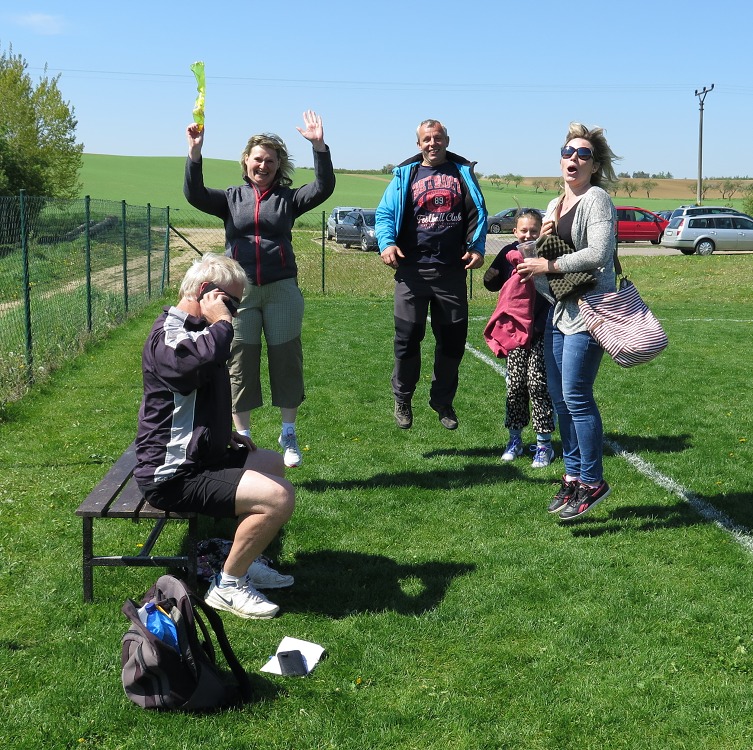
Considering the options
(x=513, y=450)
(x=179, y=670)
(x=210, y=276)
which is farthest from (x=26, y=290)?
(x=179, y=670)

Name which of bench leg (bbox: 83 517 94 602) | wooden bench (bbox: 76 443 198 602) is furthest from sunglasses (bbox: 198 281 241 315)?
bench leg (bbox: 83 517 94 602)

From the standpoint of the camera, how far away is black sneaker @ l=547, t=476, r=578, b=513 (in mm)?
5230

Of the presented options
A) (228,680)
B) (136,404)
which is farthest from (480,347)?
(228,680)

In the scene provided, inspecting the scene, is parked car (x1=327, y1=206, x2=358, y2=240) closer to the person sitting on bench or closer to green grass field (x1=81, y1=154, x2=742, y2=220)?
green grass field (x1=81, y1=154, x2=742, y2=220)

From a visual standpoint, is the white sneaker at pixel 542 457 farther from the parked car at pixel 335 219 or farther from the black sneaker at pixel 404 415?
the parked car at pixel 335 219

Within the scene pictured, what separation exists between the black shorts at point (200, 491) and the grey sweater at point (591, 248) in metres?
2.03

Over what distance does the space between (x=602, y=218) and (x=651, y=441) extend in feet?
9.93

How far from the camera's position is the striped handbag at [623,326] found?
15.3 feet

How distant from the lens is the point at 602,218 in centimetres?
475

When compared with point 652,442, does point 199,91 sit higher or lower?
higher

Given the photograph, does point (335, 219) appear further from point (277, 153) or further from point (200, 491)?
point (200, 491)

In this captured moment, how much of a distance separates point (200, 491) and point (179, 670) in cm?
87

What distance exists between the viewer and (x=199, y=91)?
4965 mm

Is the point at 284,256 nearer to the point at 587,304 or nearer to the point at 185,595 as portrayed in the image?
the point at 587,304
